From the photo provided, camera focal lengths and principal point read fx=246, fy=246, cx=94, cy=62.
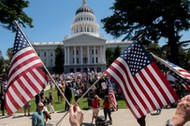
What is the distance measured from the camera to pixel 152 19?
20062 mm

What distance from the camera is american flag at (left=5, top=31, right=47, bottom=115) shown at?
505cm

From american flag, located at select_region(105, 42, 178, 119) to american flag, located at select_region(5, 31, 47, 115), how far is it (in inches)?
60.7

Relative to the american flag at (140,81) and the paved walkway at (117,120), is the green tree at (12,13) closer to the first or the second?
the paved walkway at (117,120)

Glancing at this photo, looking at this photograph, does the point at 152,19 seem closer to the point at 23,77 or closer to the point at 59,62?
the point at 23,77

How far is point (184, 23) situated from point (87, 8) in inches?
3678

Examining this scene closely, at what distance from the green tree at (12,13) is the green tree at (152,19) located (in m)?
6.81

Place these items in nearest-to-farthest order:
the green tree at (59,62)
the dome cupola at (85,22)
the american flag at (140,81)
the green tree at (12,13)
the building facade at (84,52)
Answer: the american flag at (140,81) → the green tree at (12,13) → the building facade at (84,52) → the green tree at (59,62) → the dome cupola at (85,22)

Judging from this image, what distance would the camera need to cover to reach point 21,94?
5.06 m

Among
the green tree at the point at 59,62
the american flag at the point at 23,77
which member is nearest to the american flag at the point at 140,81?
the american flag at the point at 23,77

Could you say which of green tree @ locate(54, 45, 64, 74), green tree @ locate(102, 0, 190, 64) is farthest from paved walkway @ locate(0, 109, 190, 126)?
green tree @ locate(54, 45, 64, 74)

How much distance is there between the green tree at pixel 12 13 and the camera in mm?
18380

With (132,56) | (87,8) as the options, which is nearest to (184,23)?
(132,56)

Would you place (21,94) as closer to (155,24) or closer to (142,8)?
(142,8)

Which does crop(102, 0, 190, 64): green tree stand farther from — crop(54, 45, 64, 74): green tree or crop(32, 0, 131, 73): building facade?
crop(54, 45, 64, 74): green tree
